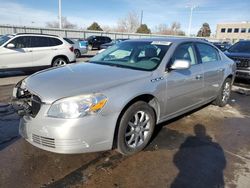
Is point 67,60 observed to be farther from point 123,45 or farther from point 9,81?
point 123,45

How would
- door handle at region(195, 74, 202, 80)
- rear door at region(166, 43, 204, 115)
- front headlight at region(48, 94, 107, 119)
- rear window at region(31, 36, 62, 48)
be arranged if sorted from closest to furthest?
front headlight at region(48, 94, 107, 119), rear door at region(166, 43, 204, 115), door handle at region(195, 74, 202, 80), rear window at region(31, 36, 62, 48)

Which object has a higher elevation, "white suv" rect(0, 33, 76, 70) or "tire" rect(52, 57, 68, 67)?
"white suv" rect(0, 33, 76, 70)

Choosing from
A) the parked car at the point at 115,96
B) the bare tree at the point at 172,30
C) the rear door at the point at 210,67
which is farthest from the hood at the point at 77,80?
the bare tree at the point at 172,30

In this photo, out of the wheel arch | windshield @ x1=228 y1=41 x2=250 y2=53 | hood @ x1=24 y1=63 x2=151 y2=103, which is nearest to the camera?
hood @ x1=24 y1=63 x2=151 y2=103

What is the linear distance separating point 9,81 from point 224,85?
6.99 meters

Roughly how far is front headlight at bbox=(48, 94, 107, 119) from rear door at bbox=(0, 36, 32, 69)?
6.96 meters

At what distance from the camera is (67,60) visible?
396 inches

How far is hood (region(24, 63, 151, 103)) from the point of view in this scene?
2689mm

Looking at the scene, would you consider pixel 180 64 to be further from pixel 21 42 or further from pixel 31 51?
pixel 21 42

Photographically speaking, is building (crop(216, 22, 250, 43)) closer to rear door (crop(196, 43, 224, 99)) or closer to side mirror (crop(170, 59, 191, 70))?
rear door (crop(196, 43, 224, 99))

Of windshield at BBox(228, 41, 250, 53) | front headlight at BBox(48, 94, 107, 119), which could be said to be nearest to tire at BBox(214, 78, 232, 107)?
front headlight at BBox(48, 94, 107, 119)

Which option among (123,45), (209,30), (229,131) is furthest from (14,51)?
(209,30)

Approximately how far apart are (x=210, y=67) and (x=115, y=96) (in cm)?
270

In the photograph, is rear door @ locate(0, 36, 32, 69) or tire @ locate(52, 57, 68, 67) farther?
tire @ locate(52, 57, 68, 67)
